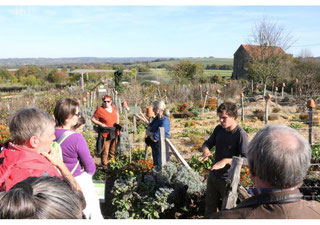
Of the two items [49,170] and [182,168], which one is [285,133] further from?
[182,168]

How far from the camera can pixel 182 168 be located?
13.5 ft

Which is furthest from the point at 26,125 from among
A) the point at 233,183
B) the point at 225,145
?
the point at 225,145

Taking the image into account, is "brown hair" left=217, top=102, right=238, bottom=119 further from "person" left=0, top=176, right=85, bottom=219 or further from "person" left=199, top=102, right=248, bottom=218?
"person" left=0, top=176, right=85, bottom=219

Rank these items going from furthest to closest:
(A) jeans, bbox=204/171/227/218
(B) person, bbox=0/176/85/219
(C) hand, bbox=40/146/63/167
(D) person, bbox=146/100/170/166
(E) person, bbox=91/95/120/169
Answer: (E) person, bbox=91/95/120/169
(D) person, bbox=146/100/170/166
(A) jeans, bbox=204/171/227/218
(C) hand, bbox=40/146/63/167
(B) person, bbox=0/176/85/219

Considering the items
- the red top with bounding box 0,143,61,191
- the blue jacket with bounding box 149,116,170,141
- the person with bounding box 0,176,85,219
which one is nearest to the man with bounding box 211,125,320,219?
the person with bounding box 0,176,85,219

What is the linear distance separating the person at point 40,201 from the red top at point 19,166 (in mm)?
476

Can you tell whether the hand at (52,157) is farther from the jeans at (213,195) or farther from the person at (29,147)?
the jeans at (213,195)

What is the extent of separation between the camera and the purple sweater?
8.00 feet

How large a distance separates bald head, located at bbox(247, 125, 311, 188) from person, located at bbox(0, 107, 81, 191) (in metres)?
1.14

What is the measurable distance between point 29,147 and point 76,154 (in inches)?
31.6

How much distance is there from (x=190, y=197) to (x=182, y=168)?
0.44 meters

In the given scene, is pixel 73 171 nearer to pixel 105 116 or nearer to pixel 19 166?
pixel 19 166

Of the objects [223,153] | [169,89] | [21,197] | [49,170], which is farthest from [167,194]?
[169,89]

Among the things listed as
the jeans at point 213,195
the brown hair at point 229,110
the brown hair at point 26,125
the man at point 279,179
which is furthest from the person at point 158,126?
the man at point 279,179
